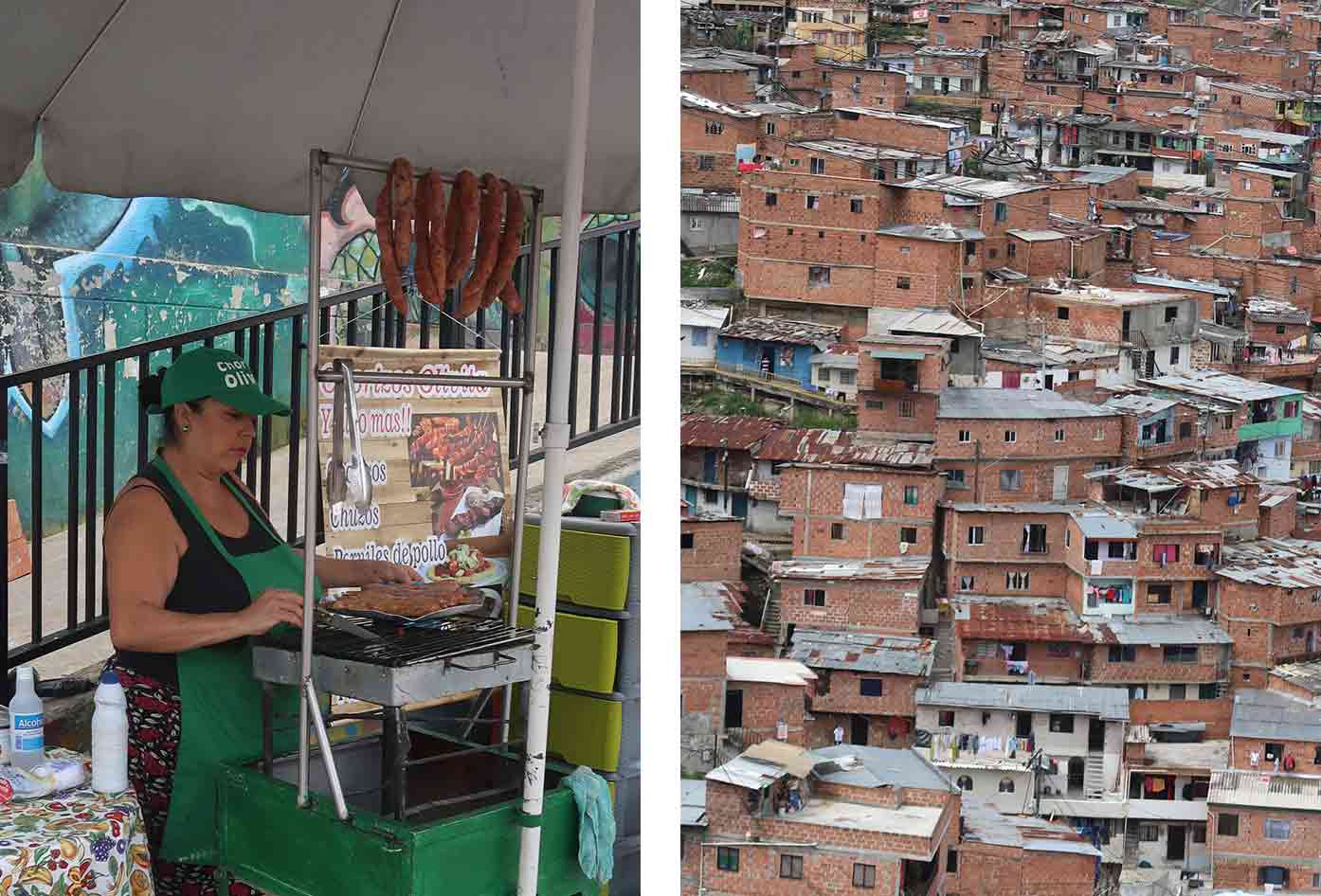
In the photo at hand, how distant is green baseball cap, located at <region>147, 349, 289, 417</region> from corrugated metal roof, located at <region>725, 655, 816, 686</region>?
1.16m

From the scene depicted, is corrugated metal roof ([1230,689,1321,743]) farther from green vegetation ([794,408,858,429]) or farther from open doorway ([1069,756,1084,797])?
green vegetation ([794,408,858,429])

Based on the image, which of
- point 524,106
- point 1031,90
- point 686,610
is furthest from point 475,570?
point 1031,90

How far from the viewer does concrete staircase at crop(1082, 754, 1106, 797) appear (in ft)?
9.75

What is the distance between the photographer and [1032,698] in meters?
3.02

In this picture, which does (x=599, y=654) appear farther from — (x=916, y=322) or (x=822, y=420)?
(x=916, y=322)

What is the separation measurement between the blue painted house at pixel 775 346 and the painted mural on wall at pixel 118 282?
1853 mm

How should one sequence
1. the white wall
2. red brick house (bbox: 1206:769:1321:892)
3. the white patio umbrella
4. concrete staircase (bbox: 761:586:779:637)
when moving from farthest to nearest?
the white wall → concrete staircase (bbox: 761:586:779:637) → red brick house (bbox: 1206:769:1321:892) → the white patio umbrella

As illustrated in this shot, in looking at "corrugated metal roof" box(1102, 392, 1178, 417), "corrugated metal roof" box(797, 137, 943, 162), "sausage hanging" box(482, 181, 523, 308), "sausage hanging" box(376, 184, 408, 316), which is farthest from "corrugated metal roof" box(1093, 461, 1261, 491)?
"sausage hanging" box(376, 184, 408, 316)

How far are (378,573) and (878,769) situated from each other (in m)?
1.17

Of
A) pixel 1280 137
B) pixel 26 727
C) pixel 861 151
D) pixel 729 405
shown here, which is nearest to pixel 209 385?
pixel 26 727

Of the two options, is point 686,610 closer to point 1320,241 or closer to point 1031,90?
point 1031,90

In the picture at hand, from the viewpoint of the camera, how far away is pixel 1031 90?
3.27m

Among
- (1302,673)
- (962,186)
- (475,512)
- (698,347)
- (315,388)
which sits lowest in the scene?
(1302,673)

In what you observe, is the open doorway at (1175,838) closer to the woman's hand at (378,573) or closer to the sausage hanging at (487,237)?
the woman's hand at (378,573)
